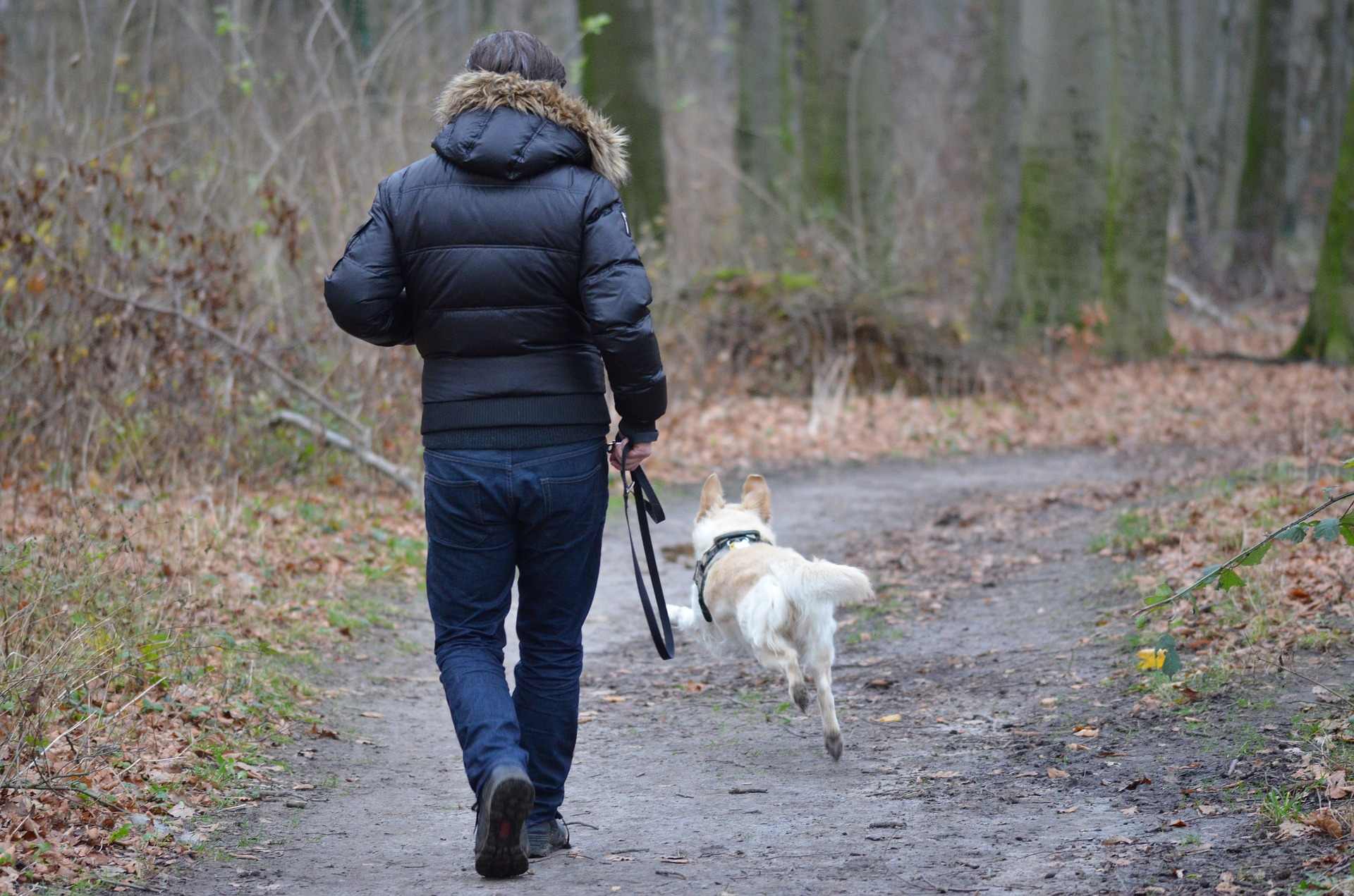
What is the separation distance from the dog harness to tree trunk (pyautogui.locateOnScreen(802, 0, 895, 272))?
581 inches

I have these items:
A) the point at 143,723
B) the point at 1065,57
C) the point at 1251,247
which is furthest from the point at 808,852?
the point at 1251,247

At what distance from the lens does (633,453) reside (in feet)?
14.1

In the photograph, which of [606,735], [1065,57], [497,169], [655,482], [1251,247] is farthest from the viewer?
[1251,247]

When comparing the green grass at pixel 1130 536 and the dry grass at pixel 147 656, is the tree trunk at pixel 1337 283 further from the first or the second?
the dry grass at pixel 147 656

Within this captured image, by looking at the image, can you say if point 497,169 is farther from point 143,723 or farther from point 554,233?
point 143,723

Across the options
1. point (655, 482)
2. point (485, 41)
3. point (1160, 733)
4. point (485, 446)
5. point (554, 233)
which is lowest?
point (655, 482)

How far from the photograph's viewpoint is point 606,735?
19.3ft

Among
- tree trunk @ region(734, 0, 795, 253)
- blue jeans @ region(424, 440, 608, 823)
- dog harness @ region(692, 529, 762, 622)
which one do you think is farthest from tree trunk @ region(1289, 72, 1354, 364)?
blue jeans @ region(424, 440, 608, 823)

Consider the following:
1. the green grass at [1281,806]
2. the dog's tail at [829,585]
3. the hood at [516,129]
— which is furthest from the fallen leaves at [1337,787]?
the hood at [516,129]

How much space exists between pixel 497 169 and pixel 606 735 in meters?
2.83

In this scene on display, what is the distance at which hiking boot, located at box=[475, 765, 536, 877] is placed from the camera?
3.81 m

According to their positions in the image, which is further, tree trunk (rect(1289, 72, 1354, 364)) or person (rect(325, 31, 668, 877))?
tree trunk (rect(1289, 72, 1354, 364))

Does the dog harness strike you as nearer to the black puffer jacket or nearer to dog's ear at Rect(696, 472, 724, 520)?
dog's ear at Rect(696, 472, 724, 520)

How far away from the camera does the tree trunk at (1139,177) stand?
60.0ft
